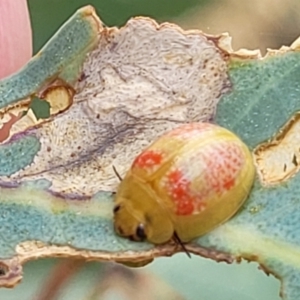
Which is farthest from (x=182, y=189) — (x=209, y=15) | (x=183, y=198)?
(x=209, y=15)

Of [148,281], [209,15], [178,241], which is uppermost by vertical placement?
[178,241]

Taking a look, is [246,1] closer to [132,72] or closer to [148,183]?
[132,72]

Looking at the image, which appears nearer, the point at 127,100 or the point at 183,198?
the point at 183,198

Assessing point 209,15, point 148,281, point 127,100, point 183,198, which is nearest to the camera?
point 183,198

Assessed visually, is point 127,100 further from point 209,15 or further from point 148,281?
point 209,15

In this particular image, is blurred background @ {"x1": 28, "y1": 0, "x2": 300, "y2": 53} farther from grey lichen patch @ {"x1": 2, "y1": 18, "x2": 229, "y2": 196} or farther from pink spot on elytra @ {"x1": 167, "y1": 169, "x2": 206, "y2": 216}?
pink spot on elytra @ {"x1": 167, "y1": 169, "x2": 206, "y2": 216}

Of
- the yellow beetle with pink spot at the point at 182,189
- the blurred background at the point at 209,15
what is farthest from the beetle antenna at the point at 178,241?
the blurred background at the point at 209,15

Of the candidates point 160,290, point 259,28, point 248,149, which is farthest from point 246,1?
point 248,149

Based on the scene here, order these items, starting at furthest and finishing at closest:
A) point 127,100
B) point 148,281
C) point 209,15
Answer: point 209,15
point 148,281
point 127,100
